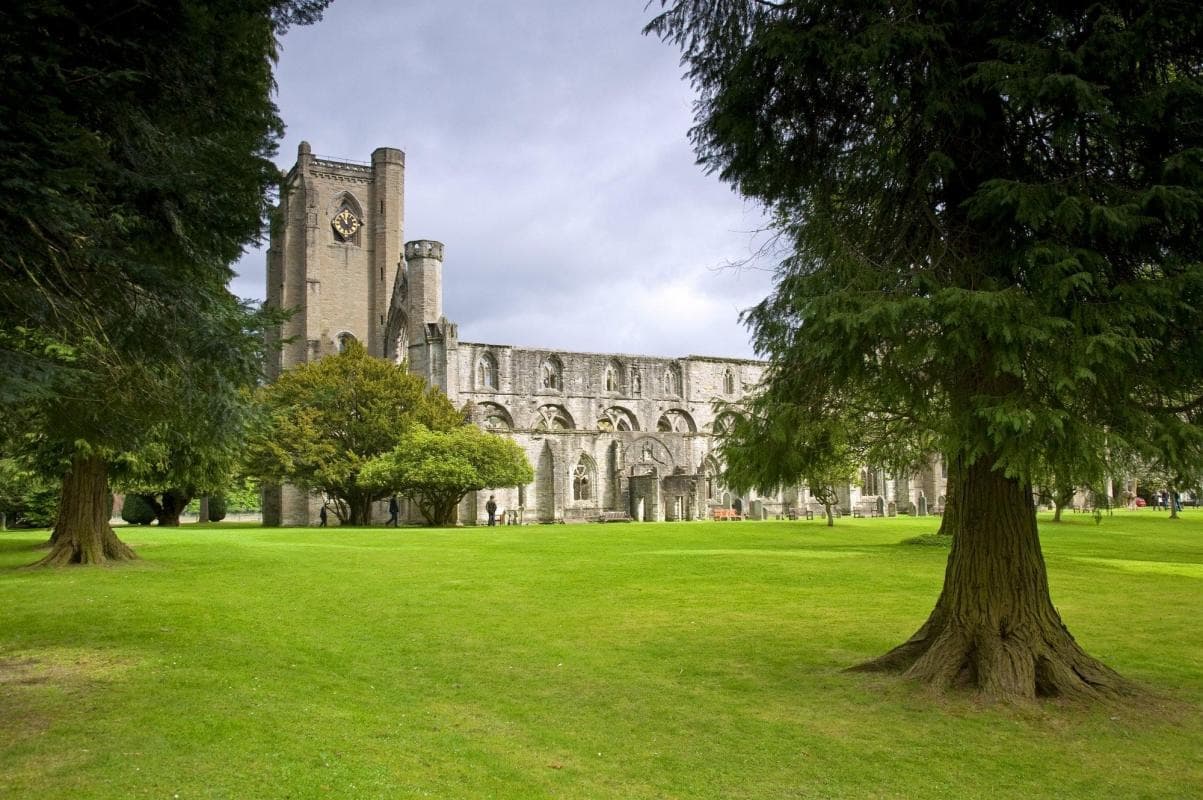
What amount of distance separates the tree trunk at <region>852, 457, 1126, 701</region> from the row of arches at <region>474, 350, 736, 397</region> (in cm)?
4721

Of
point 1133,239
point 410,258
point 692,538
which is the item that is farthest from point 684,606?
point 410,258

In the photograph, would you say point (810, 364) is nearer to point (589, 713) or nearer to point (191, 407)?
point (589, 713)

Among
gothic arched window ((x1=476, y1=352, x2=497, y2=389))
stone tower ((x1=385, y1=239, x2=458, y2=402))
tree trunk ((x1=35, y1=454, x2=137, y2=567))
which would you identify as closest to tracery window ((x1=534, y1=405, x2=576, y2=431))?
gothic arched window ((x1=476, y1=352, x2=497, y2=389))

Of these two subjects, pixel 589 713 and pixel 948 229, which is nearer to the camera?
pixel 589 713

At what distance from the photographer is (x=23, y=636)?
970 cm

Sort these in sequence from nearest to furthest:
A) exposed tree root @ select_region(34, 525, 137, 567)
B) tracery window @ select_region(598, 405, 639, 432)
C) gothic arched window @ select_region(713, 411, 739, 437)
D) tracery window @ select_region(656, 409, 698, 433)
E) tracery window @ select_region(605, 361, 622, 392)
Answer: gothic arched window @ select_region(713, 411, 739, 437) < exposed tree root @ select_region(34, 525, 137, 567) < tracery window @ select_region(598, 405, 639, 432) < tracery window @ select_region(605, 361, 622, 392) < tracery window @ select_region(656, 409, 698, 433)

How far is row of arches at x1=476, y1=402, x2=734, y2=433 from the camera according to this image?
5328cm

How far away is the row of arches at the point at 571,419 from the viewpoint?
53.3m

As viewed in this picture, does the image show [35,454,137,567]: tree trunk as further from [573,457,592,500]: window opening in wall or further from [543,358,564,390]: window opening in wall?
[543,358,564,390]: window opening in wall

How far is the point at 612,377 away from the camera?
59188 millimetres

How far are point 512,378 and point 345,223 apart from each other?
19.1 m

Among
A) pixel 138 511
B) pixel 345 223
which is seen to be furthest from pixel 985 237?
pixel 345 223

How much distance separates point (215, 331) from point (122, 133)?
1755 millimetres

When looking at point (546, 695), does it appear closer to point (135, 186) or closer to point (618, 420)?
point (135, 186)
